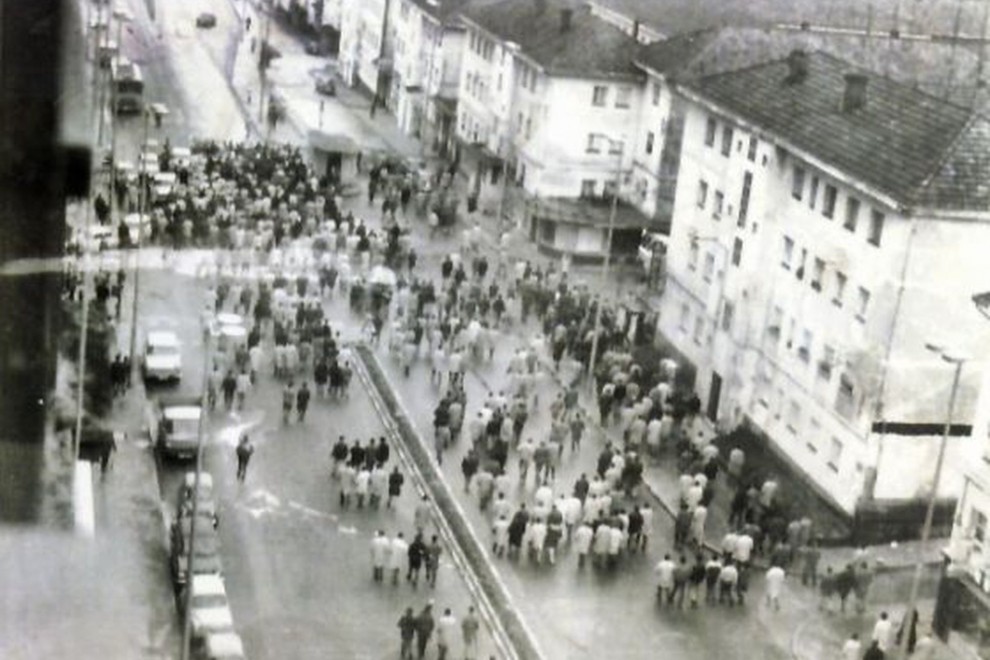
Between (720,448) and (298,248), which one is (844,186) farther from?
(298,248)

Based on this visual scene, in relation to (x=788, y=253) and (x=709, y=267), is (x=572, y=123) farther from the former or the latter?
(x=788, y=253)

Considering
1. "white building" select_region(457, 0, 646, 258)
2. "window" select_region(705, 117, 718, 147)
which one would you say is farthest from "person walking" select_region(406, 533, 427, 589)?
"white building" select_region(457, 0, 646, 258)

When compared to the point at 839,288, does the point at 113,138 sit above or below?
below

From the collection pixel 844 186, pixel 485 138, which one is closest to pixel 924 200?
pixel 844 186

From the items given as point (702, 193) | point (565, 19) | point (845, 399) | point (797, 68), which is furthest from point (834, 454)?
point (565, 19)

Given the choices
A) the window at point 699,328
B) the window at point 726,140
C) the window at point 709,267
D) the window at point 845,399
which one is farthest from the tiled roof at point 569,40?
the window at point 845,399

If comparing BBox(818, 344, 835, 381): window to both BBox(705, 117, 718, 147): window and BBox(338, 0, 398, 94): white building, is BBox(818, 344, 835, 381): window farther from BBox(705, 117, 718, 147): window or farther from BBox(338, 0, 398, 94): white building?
BBox(338, 0, 398, 94): white building
